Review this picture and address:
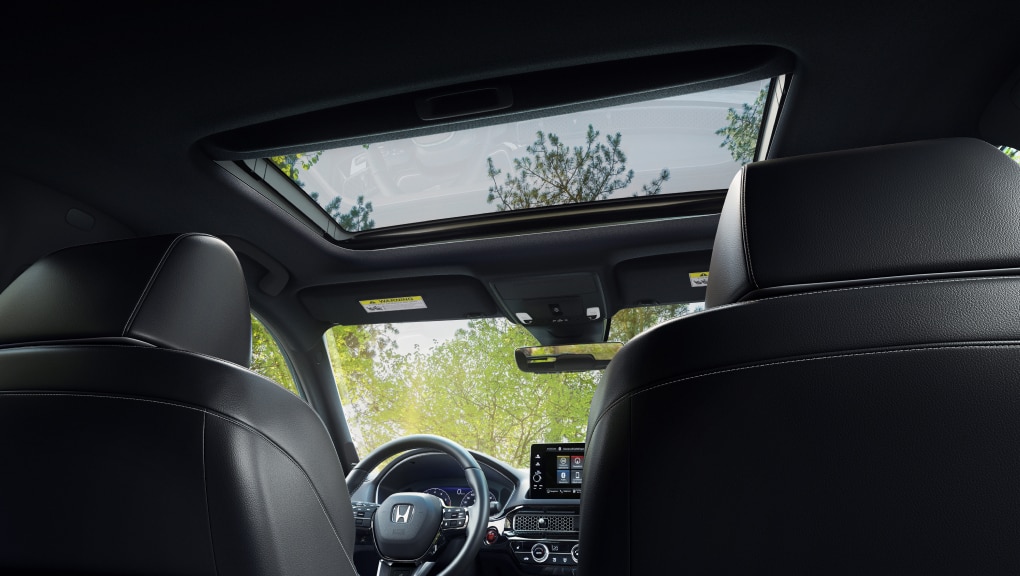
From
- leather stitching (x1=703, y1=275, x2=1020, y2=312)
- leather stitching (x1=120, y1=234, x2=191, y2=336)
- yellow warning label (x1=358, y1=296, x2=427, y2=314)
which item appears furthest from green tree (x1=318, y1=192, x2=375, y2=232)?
leather stitching (x1=703, y1=275, x2=1020, y2=312)

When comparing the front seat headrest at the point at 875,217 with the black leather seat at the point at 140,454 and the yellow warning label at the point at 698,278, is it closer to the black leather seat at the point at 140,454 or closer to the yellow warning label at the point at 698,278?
the black leather seat at the point at 140,454

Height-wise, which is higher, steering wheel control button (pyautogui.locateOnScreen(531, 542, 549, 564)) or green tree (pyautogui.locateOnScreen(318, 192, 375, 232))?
green tree (pyautogui.locateOnScreen(318, 192, 375, 232))

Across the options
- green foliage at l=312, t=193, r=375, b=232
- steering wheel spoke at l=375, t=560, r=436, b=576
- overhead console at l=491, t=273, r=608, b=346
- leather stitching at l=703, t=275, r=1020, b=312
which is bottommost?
steering wheel spoke at l=375, t=560, r=436, b=576

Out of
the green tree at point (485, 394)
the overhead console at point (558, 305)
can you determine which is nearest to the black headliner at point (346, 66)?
the overhead console at point (558, 305)

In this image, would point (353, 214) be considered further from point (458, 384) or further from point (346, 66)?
point (458, 384)

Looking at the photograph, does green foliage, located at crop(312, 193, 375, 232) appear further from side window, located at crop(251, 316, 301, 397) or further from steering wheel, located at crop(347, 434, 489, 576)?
steering wheel, located at crop(347, 434, 489, 576)

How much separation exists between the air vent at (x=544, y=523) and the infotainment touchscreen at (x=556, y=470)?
129 mm

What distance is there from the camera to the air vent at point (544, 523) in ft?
9.10

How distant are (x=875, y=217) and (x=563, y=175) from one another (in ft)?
6.65

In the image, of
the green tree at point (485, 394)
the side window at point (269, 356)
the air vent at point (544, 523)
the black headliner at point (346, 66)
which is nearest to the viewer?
the black headliner at point (346, 66)

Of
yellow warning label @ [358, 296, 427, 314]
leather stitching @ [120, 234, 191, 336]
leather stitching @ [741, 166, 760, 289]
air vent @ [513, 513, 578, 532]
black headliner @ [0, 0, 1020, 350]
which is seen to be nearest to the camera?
leather stitching @ [741, 166, 760, 289]

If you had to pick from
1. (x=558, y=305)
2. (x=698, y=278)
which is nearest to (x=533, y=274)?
(x=558, y=305)

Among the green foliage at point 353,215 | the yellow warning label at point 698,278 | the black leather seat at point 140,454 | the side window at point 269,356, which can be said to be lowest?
the black leather seat at point 140,454

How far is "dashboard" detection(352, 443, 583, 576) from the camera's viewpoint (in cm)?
270
